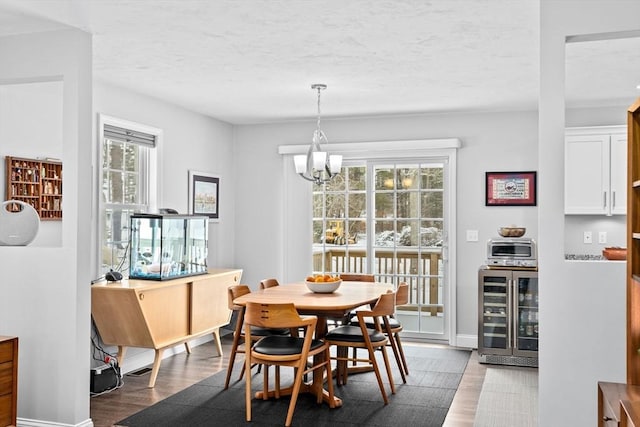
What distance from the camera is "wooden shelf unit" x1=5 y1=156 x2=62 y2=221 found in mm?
4168

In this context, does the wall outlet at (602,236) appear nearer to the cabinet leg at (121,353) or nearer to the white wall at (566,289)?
the white wall at (566,289)

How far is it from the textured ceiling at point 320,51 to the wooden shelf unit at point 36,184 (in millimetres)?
869

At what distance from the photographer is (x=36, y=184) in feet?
14.4

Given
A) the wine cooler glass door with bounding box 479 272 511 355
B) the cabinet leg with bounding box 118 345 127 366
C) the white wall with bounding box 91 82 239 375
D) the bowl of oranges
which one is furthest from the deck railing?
the cabinet leg with bounding box 118 345 127 366

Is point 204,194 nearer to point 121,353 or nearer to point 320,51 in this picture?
point 121,353

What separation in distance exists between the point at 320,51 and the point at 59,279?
2235mm

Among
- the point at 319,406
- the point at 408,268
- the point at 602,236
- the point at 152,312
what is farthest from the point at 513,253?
the point at 152,312

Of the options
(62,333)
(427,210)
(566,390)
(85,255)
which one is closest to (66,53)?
(85,255)

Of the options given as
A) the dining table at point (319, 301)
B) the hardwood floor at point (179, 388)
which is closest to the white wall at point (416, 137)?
the hardwood floor at point (179, 388)

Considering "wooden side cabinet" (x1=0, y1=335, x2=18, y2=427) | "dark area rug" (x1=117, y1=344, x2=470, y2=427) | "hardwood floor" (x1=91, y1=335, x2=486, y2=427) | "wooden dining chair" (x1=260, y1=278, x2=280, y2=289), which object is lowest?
"hardwood floor" (x1=91, y1=335, x2=486, y2=427)

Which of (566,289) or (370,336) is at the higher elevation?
(566,289)

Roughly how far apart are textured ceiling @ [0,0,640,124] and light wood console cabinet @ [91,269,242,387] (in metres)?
1.70

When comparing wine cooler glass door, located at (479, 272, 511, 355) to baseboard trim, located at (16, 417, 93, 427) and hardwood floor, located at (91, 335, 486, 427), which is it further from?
baseboard trim, located at (16, 417, 93, 427)

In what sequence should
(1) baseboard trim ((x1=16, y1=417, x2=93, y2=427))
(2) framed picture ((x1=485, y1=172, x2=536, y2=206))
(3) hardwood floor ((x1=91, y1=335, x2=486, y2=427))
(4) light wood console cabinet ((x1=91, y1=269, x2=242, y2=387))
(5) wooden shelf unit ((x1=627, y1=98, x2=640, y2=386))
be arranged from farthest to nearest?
(2) framed picture ((x1=485, y1=172, x2=536, y2=206)) → (4) light wood console cabinet ((x1=91, y1=269, x2=242, y2=387)) → (3) hardwood floor ((x1=91, y1=335, x2=486, y2=427)) → (1) baseboard trim ((x1=16, y1=417, x2=93, y2=427)) → (5) wooden shelf unit ((x1=627, y1=98, x2=640, y2=386))
